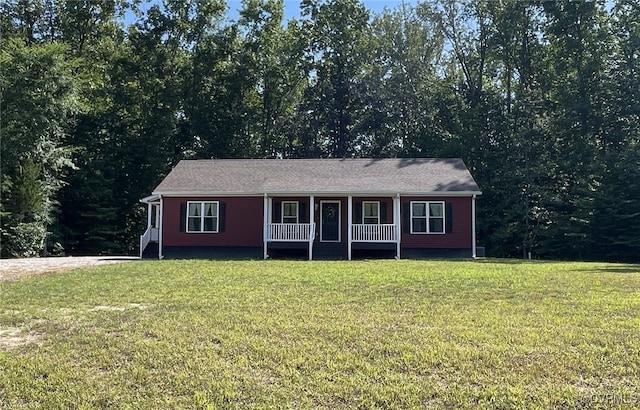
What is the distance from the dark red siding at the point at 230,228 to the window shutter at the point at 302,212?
1.49 m

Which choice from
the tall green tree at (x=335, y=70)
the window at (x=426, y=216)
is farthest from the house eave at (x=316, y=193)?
the tall green tree at (x=335, y=70)

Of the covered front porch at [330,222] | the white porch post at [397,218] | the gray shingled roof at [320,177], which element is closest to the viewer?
the white porch post at [397,218]

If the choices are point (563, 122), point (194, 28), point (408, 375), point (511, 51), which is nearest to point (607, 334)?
point (408, 375)

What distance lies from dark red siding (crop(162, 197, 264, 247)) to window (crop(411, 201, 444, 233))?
5.89 metres

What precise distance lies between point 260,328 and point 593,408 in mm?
3725

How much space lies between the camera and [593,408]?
170 inches

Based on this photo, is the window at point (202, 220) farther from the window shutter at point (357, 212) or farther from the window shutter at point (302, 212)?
the window shutter at point (357, 212)

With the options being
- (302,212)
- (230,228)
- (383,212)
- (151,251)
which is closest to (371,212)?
(383,212)

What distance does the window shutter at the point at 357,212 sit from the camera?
21625 mm

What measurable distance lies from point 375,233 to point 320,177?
132 inches

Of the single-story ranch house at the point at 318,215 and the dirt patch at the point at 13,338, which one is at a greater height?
the single-story ranch house at the point at 318,215

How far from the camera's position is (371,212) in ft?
70.9

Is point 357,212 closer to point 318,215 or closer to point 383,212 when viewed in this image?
point 383,212

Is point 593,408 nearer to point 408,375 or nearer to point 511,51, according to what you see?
point 408,375
